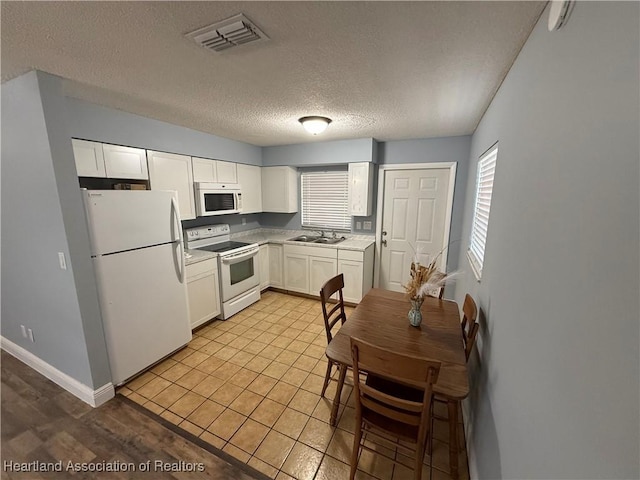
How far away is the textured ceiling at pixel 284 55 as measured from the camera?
1.10m

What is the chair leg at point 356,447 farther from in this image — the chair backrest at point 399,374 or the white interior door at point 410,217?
the white interior door at point 410,217

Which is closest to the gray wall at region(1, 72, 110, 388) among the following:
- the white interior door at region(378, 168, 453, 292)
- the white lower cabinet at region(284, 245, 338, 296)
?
the white lower cabinet at region(284, 245, 338, 296)

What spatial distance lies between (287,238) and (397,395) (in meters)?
3.26

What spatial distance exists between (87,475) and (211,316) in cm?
174

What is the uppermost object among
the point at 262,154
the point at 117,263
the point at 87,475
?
the point at 262,154

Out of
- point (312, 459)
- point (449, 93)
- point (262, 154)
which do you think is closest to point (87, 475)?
point (312, 459)

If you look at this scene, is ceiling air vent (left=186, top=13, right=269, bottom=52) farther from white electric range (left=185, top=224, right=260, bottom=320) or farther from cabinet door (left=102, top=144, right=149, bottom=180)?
white electric range (left=185, top=224, right=260, bottom=320)

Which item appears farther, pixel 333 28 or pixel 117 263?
pixel 117 263

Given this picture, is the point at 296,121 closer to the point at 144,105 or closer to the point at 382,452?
the point at 144,105

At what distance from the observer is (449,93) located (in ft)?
6.43

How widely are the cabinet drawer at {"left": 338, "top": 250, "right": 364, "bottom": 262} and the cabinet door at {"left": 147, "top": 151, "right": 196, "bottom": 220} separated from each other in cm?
203

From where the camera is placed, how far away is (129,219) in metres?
2.14

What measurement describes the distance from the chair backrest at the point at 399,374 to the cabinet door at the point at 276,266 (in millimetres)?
2976

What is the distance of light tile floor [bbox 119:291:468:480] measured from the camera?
1.61 meters
